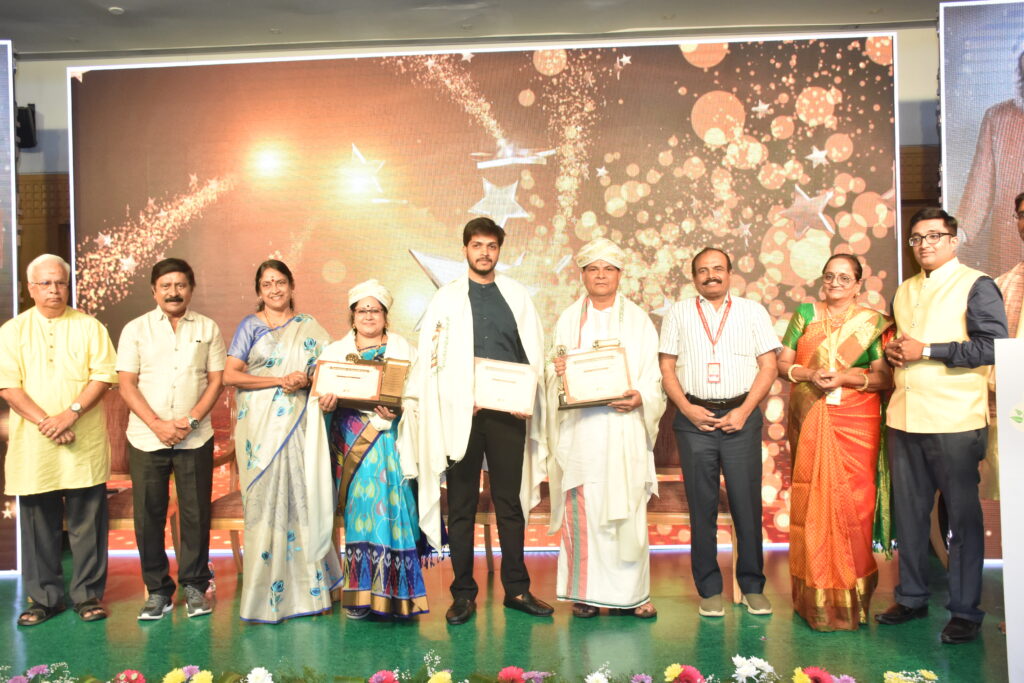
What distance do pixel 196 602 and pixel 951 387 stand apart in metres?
→ 3.80

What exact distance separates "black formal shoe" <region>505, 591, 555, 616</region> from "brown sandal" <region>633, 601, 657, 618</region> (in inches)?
16.5

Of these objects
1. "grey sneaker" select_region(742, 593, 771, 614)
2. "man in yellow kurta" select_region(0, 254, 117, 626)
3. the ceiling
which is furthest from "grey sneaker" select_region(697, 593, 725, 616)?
the ceiling

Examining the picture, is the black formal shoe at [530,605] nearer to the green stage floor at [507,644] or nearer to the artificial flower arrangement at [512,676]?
the green stage floor at [507,644]

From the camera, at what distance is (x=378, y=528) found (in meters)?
3.89

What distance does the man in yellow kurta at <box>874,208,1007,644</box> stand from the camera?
11.6ft

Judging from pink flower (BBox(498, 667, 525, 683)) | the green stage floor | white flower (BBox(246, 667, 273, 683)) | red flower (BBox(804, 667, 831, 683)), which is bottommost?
the green stage floor

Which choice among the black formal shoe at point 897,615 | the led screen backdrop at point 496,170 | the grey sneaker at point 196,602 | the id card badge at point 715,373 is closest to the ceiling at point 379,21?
the led screen backdrop at point 496,170

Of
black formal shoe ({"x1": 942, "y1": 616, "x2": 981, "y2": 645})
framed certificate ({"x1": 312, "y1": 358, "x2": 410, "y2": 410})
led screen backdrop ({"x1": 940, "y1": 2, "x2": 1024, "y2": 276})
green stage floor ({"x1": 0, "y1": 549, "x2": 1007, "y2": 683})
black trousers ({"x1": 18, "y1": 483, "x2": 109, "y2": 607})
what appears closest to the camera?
green stage floor ({"x1": 0, "y1": 549, "x2": 1007, "y2": 683})

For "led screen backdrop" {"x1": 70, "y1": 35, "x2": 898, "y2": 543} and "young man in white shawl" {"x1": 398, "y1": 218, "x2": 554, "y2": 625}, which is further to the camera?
"led screen backdrop" {"x1": 70, "y1": 35, "x2": 898, "y2": 543}

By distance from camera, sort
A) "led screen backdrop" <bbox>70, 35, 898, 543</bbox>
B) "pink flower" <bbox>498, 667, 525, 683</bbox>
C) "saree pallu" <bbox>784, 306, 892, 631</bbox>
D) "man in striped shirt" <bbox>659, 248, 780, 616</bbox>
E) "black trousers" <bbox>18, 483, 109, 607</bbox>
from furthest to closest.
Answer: "led screen backdrop" <bbox>70, 35, 898, 543</bbox>
"black trousers" <bbox>18, 483, 109, 607</bbox>
"man in striped shirt" <bbox>659, 248, 780, 616</bbox>
"saree pallu" <bbox>784, 306, 892, 631</bbox>
"pink flower" <bbox>498, 667, 525, 683</bbox>

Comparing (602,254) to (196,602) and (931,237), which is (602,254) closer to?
(931,237)

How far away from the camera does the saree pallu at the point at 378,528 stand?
12.8 feet

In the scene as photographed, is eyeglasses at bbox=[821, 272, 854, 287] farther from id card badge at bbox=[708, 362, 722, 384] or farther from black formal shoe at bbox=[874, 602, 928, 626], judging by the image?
black formal shoe at bbox=[874, 602, 928, 626]

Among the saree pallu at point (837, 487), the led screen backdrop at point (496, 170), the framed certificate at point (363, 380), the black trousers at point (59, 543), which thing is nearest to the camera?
the saree pallu at point (837, 487)
